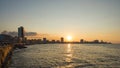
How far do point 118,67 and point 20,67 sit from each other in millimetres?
25063

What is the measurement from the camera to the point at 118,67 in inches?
1869

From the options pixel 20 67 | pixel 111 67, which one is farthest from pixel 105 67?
pixel 20 67

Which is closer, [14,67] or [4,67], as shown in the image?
[4,67]

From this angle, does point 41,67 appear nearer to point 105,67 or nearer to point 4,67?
point 4,67

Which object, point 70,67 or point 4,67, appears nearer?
point 4,67

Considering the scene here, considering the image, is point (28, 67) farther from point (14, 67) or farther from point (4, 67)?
point (4, 67)

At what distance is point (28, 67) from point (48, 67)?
16.7 feet

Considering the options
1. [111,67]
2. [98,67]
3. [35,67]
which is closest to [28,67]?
[35,67]

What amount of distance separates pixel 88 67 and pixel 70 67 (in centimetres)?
460

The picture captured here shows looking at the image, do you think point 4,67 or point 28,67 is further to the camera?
point 28,67

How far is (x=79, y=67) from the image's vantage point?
4700cm

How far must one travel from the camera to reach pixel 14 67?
4572 centimetres

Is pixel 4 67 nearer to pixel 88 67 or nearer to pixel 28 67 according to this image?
pixel 28 67

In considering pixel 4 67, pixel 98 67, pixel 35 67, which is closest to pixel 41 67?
pixel 35 67
